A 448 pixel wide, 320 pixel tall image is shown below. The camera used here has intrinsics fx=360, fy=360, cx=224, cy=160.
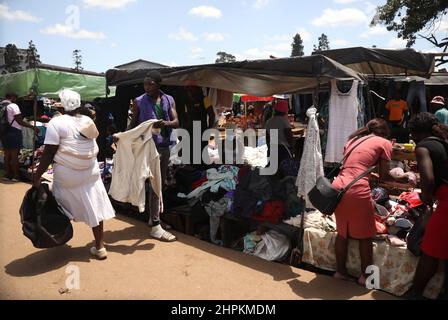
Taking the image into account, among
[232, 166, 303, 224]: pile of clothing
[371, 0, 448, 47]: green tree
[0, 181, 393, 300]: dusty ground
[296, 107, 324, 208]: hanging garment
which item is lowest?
[0, 181, 393, 300]: dusty ground

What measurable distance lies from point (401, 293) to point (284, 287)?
1.07m

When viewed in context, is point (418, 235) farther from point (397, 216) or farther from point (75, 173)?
A: point (75, 173)

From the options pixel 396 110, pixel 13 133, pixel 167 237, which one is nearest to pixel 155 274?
pixel 167 237

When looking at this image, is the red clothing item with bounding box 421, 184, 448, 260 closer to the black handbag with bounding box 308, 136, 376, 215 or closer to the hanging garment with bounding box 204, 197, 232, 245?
→ the black handbag with bounding box 308, 136, 376, 215

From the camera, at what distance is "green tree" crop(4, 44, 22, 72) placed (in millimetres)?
40334

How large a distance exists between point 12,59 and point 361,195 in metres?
48.1

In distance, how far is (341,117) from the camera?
4125mm

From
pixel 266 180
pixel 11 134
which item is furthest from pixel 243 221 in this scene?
pixel 11 134

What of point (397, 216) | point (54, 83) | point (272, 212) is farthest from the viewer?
→ point (54, 83)

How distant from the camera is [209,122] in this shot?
682cm

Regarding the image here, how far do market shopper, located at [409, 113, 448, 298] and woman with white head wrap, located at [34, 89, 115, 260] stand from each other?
3149 mm

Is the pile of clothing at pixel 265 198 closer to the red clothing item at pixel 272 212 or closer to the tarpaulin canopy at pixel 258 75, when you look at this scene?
the red clothing item at pixel 272 212

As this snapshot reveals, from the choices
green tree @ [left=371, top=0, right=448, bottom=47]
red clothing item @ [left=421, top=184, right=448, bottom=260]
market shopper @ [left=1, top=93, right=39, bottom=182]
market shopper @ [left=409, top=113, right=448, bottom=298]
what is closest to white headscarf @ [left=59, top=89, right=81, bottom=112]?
market shopper @ [left=409, top=113, right=448, bottom=298]

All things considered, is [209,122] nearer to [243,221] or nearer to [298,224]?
[243,221]
